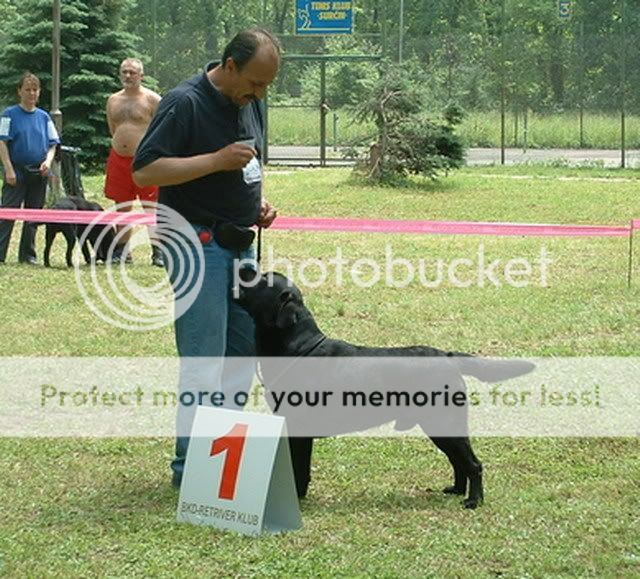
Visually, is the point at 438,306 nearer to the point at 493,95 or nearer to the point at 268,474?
the point at 268,474

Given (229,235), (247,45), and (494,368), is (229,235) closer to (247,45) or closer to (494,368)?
(247,45)

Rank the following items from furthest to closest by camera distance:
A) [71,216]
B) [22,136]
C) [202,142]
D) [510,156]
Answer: [510,156]
[22,136]
[71,216]
[202,142]

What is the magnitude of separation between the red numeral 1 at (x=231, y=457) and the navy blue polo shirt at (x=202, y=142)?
84cm

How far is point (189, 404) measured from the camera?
15.9 ft

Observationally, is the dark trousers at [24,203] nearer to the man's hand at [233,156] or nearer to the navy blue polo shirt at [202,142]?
the navy blue polo shirt at [202,142]

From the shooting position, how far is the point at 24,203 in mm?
11648

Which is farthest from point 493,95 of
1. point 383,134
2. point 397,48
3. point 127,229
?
point 127,229

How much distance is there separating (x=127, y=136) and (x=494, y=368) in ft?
22.3

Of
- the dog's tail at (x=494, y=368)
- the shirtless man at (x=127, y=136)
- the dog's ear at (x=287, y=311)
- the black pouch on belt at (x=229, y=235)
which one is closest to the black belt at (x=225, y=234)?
the black pouch on belt at (x=229, y=235)

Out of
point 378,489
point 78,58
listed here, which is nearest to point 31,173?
point 378,489

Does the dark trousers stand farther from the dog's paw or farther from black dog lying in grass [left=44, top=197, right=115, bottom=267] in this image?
the dog's paw

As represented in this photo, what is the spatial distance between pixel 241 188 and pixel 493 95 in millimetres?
22381

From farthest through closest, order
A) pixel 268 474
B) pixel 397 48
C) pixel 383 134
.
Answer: pixel 397 48
pixel 383 134
pixel 268 474

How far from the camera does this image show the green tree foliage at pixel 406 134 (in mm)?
18047
